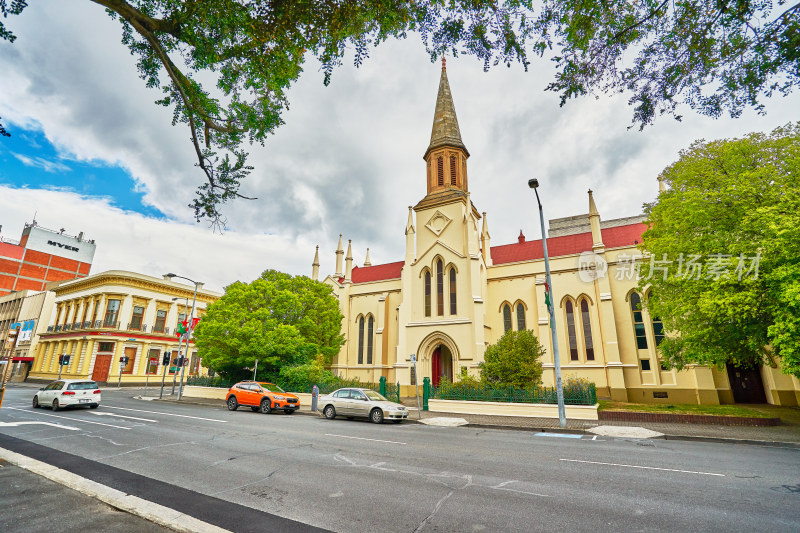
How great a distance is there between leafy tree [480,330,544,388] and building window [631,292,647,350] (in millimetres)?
10046

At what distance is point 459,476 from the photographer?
6.26m

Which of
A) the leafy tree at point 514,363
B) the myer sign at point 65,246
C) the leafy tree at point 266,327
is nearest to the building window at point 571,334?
the leafy tree at point 514,363

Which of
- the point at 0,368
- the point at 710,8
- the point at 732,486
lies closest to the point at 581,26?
the point at 710,8

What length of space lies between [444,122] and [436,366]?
21205mm

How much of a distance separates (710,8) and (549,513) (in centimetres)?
738

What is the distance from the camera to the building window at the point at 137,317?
128 feet

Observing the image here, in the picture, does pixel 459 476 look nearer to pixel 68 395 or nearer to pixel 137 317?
pixel 68 395

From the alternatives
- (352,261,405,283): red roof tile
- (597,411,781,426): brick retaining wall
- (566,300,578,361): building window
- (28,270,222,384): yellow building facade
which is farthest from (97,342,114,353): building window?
(597,411,781,426): brick retaining wall

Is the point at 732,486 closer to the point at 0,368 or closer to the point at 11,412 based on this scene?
the point at 11,412

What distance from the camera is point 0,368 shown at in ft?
146

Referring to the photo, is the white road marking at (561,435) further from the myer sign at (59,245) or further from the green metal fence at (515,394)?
the myer sign at (59,245)

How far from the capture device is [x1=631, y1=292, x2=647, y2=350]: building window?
23219mm

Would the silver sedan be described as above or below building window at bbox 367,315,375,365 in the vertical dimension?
below

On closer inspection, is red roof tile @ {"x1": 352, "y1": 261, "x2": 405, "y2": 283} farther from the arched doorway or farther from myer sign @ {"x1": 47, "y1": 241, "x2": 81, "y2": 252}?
myer sign @ {"x1": 47, "y1": 241, "x2": 81, "y2": 252}
